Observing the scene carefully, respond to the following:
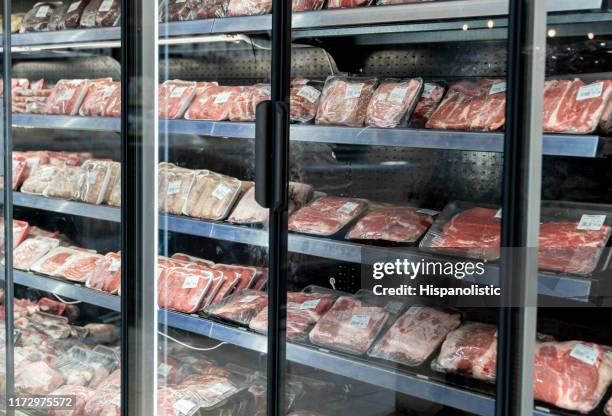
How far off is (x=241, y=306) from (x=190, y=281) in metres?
0.25

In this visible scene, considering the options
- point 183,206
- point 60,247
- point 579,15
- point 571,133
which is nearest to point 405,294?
point 571,133

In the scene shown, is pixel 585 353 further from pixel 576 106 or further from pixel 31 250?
pixel 31 250

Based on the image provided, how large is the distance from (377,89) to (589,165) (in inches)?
32.0

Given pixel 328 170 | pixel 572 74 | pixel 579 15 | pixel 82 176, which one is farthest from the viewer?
pixel 82 176

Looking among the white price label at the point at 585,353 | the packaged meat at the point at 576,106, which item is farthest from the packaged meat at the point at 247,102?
the white price label at the point at 585,353

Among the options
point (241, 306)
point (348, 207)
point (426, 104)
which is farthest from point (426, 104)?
point (241, 306)

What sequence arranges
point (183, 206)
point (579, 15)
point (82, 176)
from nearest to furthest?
point (579, 15)
point (183, 206)
point (82, 176)

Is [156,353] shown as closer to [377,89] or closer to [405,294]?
[405,294]

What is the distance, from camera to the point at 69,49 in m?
3.65

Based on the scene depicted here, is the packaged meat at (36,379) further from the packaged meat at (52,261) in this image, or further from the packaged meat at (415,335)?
the packaged meat at (415,335)

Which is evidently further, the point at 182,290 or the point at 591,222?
the point at 182,290

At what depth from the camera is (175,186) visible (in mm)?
3045

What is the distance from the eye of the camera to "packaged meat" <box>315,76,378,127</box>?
2568 millimetres

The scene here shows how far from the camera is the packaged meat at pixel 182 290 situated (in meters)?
2.87
